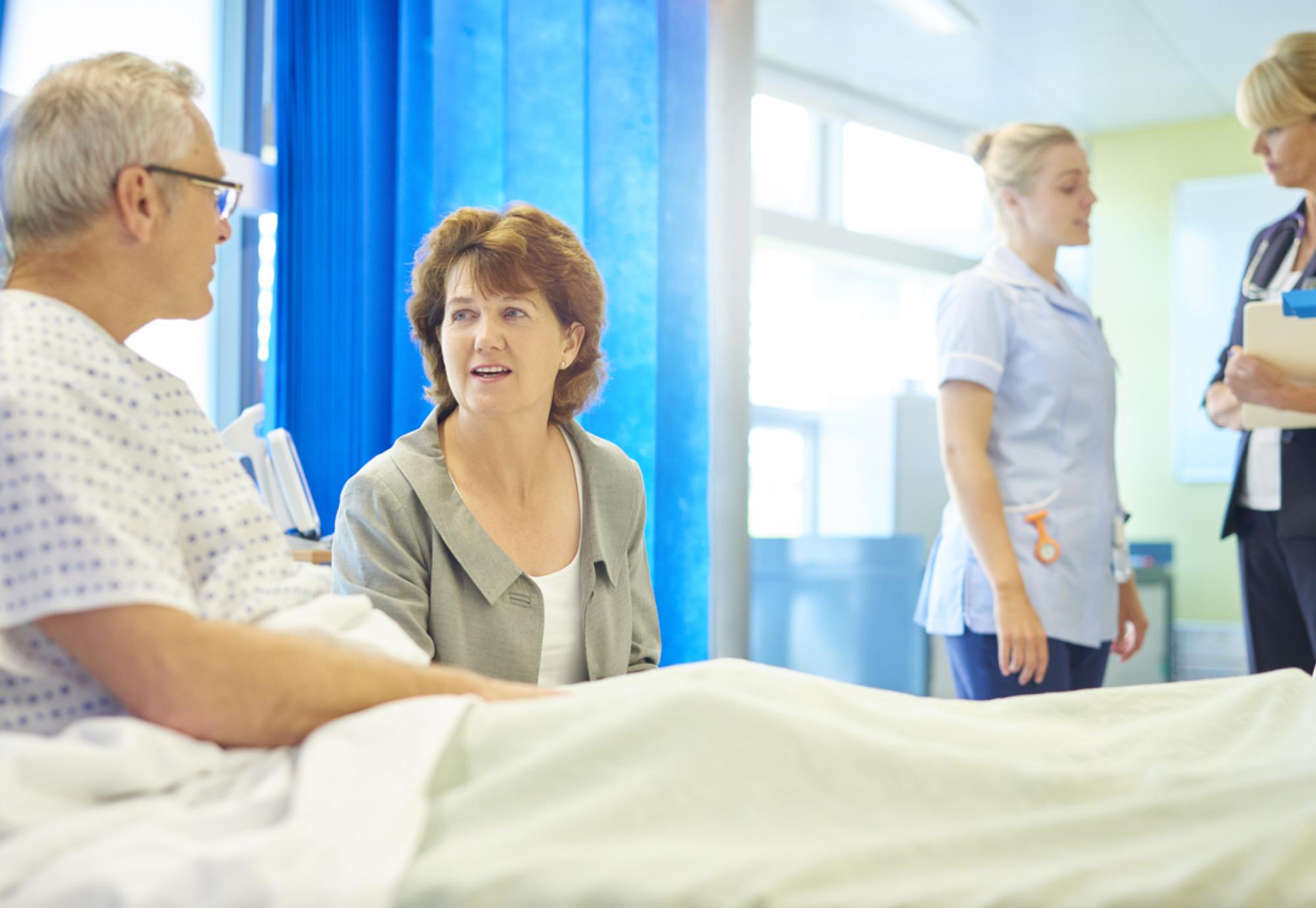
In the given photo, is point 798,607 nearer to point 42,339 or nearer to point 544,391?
point 544,391

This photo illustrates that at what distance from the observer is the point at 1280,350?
6.28ft

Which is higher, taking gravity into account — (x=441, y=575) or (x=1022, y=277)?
(x=1022, y=277)

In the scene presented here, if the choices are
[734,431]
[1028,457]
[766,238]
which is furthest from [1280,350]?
[766,238]

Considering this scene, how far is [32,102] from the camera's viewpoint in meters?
0.94

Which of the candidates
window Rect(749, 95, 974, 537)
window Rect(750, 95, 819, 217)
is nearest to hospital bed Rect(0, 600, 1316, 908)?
window Rect(749, 95, 974, 537)

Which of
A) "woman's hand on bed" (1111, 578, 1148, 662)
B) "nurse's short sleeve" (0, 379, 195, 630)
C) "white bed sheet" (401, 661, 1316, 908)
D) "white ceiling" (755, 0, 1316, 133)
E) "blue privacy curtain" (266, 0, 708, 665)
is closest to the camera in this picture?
"white bed sheet" (401, 661, 1316, 908)

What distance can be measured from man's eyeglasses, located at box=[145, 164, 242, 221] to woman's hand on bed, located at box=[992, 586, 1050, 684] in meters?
1.30

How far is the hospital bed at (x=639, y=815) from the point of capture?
66 centimetres

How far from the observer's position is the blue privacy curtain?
8.76 ft

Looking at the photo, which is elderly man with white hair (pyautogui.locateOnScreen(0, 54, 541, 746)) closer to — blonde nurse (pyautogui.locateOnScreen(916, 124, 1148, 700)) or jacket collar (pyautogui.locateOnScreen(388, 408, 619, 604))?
jacket collar (pyautogui.locateOnScreen(388, 408, 619, 604))

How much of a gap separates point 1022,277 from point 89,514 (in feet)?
5.31

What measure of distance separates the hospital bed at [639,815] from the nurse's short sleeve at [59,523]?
3.6 inches

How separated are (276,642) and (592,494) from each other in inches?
30.8

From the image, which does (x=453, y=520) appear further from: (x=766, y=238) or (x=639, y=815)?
(x=766, y=238)
